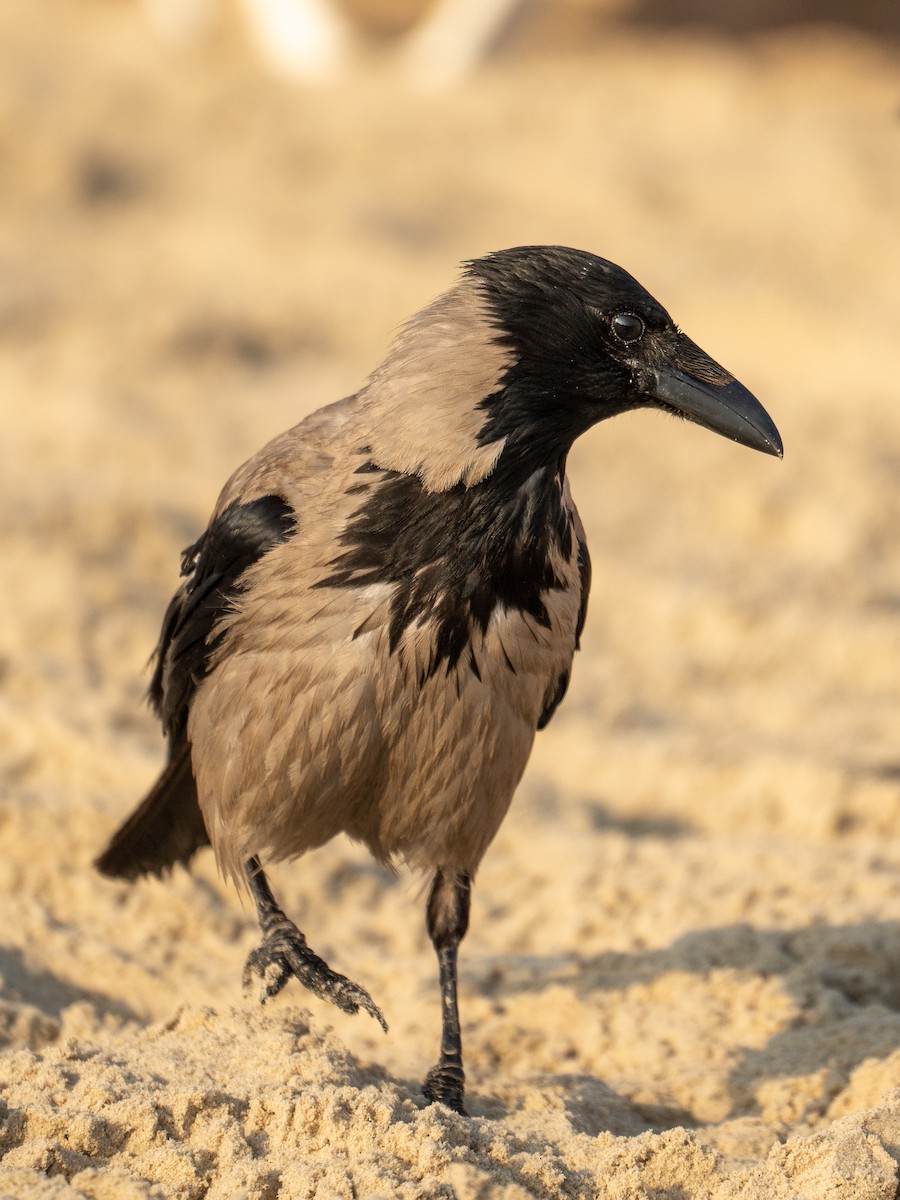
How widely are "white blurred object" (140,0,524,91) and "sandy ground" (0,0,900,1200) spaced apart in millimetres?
423

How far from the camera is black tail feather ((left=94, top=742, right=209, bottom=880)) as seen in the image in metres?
4.61

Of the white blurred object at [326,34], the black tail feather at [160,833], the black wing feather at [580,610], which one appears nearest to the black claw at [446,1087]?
the black wing feather at [580,610]

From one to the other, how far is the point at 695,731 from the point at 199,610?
2.94 meters

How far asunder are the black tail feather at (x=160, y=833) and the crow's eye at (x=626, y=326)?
68.6 inches

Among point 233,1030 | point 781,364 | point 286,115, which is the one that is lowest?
point 233,1030

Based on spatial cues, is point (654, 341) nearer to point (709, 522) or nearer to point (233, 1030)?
point (233, 1030)

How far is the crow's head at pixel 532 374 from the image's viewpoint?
378cm

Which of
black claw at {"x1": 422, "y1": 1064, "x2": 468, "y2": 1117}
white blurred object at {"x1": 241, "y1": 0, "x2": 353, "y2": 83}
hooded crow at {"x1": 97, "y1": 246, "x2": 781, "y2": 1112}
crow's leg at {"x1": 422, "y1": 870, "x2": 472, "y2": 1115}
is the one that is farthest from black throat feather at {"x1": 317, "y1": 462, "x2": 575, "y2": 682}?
white blurred object at {"x1": 241, "y1": 0, "x2": 353, "y2": 83}

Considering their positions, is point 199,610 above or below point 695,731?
below

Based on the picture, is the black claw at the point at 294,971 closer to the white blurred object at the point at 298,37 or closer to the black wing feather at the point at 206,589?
the black wing feather at the point at 206,589

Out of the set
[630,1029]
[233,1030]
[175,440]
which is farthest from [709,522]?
[233,1030]

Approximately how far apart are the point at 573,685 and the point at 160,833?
2.62m

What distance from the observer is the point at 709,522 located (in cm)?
810

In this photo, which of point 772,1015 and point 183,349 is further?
point 183,349
